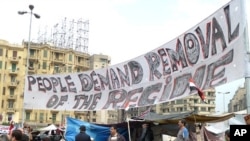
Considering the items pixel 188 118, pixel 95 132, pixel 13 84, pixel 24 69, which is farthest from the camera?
pixel 24 69

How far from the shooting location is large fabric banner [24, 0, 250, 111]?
8578 mm

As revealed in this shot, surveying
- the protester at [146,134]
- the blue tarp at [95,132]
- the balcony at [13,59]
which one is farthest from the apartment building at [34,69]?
the protester at [146,134]

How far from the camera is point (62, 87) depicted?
1681cm

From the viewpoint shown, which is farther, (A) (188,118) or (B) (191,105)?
(B) (191,105)

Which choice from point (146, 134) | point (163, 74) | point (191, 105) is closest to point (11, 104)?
point (191, 105)

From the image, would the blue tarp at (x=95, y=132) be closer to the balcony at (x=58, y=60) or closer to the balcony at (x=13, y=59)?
the balcony at (x=13, y=59)

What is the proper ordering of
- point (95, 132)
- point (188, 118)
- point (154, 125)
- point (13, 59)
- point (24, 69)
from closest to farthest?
point (188, 118), point (154, 125), point (95, 132), point (13, 59), point (24, 69)

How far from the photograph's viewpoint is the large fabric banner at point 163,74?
8.58 metres

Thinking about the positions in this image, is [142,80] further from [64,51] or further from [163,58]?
[64,51]

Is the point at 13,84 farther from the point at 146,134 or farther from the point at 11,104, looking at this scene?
the point at 146,134

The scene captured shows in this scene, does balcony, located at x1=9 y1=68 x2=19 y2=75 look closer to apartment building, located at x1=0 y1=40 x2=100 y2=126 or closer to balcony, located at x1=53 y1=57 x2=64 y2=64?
apartment building, located at x1=0 y1=40 x2=100 y2=126

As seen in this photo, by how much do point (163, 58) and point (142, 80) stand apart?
1412mm

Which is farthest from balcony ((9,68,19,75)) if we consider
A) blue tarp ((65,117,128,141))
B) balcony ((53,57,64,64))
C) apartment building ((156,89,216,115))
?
blue tarp ((65,117,128,141))

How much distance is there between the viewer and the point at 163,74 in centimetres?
1155
